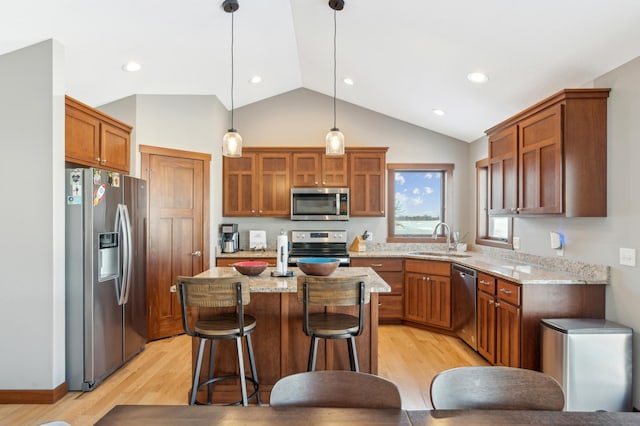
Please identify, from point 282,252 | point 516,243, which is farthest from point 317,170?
point 516,243

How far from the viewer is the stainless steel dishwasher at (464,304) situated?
12.2 feet

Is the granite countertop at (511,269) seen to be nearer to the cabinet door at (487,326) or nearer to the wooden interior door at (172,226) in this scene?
the cabinet door at (487,326)

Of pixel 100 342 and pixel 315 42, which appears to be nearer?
pixel 100 342

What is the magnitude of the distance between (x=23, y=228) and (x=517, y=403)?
10.7 feet

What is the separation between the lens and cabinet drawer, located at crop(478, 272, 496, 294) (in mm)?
3308

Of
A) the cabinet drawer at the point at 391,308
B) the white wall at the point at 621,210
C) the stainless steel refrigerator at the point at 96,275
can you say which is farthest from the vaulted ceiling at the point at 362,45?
the cabinet drawer at the point at 391,308

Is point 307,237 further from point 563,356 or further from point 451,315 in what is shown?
point 563,356

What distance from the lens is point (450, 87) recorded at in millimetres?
3783

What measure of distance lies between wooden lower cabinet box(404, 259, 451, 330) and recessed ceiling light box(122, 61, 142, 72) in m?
3.59

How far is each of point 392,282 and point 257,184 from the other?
84.3 inches

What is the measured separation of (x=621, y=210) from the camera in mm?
2631

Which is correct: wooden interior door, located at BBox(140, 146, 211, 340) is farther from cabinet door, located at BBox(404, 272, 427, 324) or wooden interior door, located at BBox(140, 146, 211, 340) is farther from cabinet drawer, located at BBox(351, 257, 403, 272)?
cabinet door, located at BBox(404, 272, 427, 324)

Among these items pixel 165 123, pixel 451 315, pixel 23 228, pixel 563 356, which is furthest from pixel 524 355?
pixel 165 123

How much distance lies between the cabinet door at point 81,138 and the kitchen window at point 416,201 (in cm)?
354
